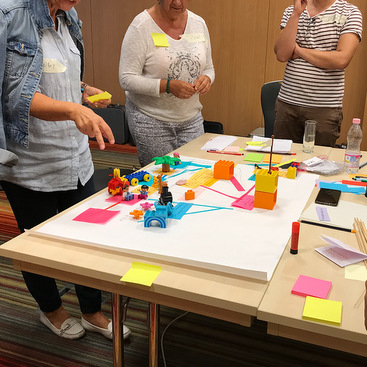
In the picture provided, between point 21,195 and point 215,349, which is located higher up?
point 21,195

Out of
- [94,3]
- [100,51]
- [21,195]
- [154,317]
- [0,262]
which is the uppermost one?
[94,3]

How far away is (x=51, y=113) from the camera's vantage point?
1.41m

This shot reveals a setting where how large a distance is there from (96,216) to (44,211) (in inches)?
14.9

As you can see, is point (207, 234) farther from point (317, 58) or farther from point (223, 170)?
point (317, 58)

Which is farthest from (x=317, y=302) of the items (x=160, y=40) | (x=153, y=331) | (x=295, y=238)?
(x=160, y=40)

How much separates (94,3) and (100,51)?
562 millimetres

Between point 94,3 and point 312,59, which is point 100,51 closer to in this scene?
point 94,3

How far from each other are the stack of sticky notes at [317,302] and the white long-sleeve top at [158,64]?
1345 mm

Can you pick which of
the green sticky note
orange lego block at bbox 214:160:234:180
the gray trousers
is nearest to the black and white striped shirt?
the green sticky note

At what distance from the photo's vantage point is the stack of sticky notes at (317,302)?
0.93 meters

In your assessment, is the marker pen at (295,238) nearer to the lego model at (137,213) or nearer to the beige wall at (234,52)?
the lego model at (137,213)

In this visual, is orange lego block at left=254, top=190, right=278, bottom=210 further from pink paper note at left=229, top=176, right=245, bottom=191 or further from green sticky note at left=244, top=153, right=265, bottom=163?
green sticky note at left=244, top=153, right=265, bottom=163

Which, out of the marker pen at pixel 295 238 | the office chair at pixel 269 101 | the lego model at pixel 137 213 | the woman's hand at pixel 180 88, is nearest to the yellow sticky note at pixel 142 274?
the lego model at pixel 137 213

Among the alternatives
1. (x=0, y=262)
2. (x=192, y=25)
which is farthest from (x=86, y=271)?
(x=0, y=262)
